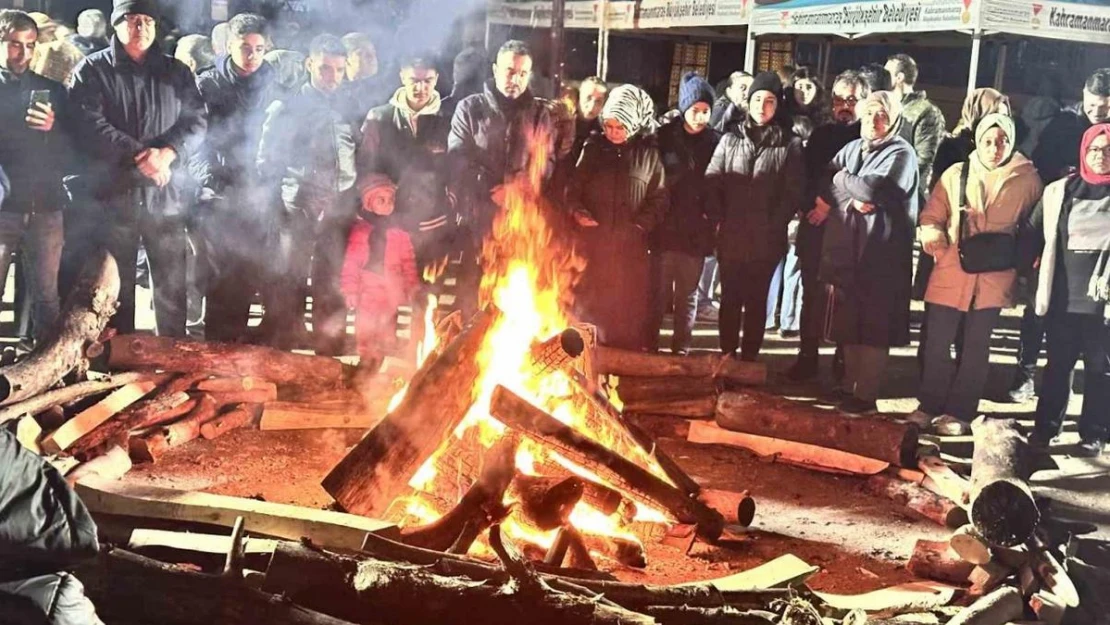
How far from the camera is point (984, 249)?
8.37m

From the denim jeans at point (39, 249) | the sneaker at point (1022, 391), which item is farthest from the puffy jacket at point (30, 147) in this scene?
the sneaker at point (1022, 391)

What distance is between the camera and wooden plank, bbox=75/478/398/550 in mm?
4984

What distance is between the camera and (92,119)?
8242mm

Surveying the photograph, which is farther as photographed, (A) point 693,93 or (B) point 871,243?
(A) point 693,93

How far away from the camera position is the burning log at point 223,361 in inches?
297

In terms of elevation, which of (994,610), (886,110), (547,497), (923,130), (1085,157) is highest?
(886,110)

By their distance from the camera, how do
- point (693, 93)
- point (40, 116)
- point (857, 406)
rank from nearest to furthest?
1. point (40, 116)
2. point (857, 406)
3. point (693, 93)

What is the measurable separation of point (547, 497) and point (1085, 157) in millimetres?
5130

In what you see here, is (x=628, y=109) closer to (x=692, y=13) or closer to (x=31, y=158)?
(x=31, y=158)

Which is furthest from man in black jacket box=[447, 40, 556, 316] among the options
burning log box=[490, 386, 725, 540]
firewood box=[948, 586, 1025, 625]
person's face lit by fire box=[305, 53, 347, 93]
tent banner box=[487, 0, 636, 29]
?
tent banner box=[487, 0, 636, 29]

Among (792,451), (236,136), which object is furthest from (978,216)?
(236,136)

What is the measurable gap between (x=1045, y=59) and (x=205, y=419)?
13998 mm

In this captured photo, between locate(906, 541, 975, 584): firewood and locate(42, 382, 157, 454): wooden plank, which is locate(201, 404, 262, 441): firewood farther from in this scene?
locate(906, 541, 975, 584): firewood

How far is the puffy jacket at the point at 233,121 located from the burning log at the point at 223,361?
5.37 ft
